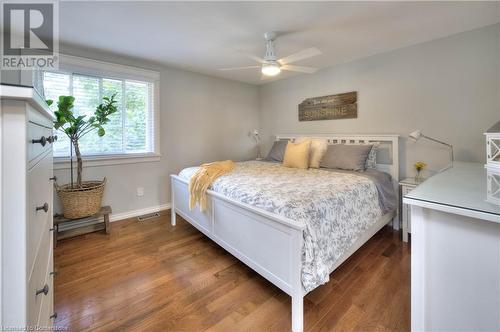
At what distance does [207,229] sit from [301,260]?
4.08ft

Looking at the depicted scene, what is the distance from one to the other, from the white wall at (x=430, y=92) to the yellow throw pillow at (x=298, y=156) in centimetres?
82

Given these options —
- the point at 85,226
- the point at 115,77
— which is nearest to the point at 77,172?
the point at 85,226

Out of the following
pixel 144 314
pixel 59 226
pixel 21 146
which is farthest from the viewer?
pixel 59 226

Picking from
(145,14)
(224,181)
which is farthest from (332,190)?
(145,14)

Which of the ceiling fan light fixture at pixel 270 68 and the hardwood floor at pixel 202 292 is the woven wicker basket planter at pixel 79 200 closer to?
the hardwood floor at pixel 202 292

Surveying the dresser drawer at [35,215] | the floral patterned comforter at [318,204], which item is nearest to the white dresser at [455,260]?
the floral patterned comforter at [318,204]

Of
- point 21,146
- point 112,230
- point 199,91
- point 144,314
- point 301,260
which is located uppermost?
point 199,91

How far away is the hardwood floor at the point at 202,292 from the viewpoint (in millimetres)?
1469

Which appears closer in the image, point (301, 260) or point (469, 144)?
point (301, 260)

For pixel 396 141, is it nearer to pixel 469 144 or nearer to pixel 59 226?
pixel 469 144

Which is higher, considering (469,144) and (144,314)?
(469,144)

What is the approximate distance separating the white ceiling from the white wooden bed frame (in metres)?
1.69

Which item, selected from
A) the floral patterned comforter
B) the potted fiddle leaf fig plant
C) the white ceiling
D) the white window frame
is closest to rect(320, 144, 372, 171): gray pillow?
the floral patterned comforter

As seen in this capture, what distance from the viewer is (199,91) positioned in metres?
3.94
